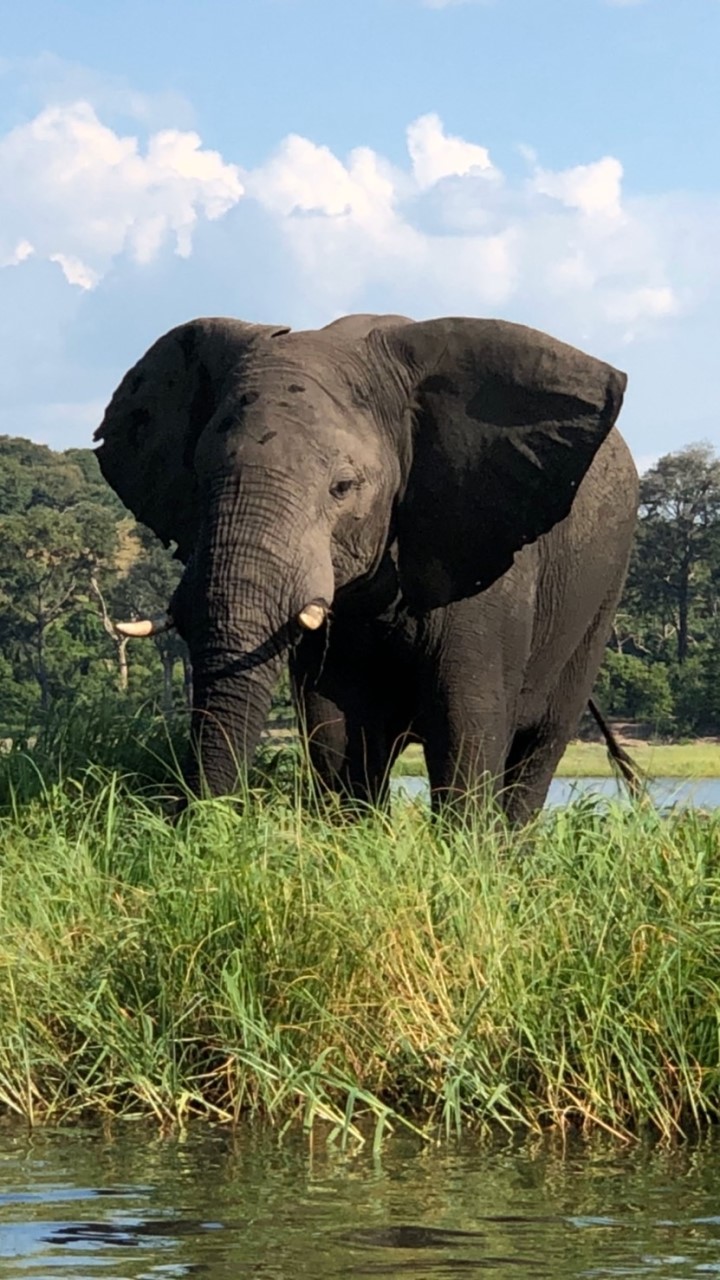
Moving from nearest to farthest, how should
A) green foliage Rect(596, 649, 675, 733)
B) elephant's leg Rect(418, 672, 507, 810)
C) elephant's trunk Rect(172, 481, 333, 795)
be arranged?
elephant's trunk Rect(172, 481, 333, 795) → elephant's leg Rect(418, 672, 507, 810) → green foliage Rect(596, 649, 675, 733)

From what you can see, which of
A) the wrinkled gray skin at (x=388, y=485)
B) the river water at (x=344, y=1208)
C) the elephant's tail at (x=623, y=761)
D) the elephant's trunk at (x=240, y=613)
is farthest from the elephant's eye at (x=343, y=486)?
the river water at (x=344, y=1208)

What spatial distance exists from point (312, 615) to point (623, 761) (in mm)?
3013

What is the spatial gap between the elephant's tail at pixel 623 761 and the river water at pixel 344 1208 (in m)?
2.77

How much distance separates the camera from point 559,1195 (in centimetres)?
497

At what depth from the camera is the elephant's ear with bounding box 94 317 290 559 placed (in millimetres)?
8734

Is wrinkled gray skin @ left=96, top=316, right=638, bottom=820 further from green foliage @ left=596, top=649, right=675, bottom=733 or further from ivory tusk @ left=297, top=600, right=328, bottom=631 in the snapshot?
green foliage @ left=596, top=649, right=675, bottom=733

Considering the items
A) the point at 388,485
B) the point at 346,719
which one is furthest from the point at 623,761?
the point at 388,485

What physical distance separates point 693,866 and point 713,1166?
1.45m

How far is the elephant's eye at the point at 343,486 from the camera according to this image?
7.96 metres

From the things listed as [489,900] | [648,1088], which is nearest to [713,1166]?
[648,1088]

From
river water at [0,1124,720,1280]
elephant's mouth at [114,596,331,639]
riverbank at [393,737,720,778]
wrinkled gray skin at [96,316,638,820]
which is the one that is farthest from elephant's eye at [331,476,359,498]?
riverbank at [393,737,720,778]

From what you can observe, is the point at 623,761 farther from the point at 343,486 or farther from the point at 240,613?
the point at 240,613

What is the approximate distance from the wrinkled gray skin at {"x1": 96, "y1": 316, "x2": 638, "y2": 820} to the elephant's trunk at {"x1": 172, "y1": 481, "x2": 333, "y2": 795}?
2cm

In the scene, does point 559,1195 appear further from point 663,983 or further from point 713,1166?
point 663,983
